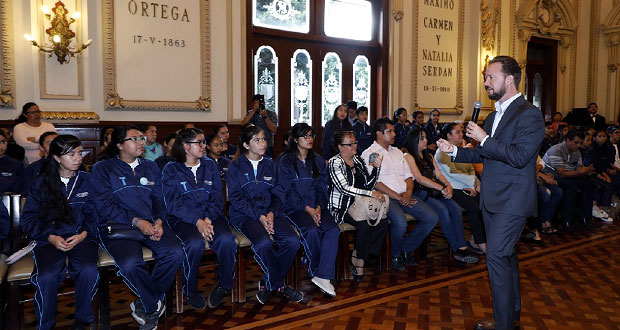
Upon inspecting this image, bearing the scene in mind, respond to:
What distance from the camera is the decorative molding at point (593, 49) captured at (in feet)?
38.9

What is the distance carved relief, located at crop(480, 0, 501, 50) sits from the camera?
9.95 meters

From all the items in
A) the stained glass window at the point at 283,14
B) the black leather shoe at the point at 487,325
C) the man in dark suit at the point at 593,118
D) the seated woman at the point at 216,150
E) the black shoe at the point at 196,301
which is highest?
the stained glass window at the point at 283,14

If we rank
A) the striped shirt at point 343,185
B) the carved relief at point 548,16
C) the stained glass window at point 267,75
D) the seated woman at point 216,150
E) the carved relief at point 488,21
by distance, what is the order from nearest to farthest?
the striped shirt at point 343,185
the seated woman at point 216,150
the stained glass window at point 267,75
the carved relief at point 488,21
the carved relief at point 548,16

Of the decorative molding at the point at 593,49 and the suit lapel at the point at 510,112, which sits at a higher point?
the decorative molding at the point at 593,49

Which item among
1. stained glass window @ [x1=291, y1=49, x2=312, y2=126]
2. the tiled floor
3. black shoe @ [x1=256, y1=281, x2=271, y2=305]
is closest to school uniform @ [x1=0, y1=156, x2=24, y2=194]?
the tiled floor

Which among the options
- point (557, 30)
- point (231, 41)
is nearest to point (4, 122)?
point (231, 41)

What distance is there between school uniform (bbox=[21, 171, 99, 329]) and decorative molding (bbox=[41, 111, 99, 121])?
2.79 meters

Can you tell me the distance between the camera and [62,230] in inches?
122

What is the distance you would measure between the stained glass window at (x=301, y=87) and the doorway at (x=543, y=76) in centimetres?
587

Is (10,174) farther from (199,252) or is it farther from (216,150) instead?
(199,252)

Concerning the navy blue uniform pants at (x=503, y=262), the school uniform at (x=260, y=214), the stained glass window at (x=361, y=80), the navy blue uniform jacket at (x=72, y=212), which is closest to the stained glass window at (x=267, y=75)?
the stained glass window at (x=361, y=80)

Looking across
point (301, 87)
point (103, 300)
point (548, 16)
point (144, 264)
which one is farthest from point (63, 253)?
point (548, 16)

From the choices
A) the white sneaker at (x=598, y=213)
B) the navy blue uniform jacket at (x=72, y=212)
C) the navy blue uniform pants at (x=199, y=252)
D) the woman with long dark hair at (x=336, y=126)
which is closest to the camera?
the navy blue uniform jacket at (x=72, y=212)

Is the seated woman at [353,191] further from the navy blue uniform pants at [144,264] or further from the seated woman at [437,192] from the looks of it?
the navy blue uniform pants at [144,264]
